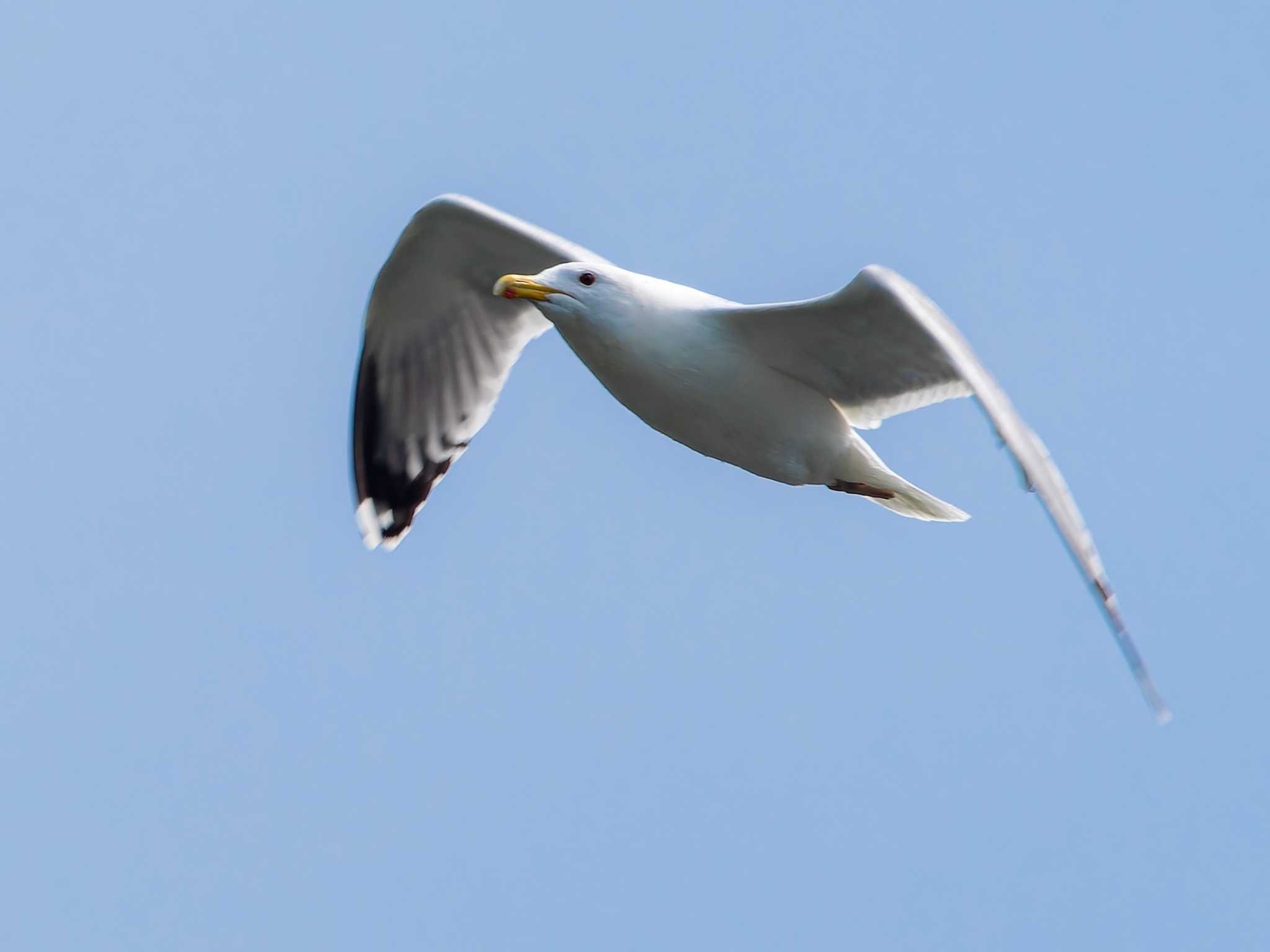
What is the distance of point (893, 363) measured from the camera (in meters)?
6.85

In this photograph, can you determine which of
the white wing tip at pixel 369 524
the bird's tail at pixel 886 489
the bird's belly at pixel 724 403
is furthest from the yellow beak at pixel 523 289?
the white wing tip at pixel 369 524

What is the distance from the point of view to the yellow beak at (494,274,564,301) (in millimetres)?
6652

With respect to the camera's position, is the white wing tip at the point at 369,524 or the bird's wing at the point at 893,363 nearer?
the bird's wing at the point at 893,363

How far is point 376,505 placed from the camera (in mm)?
8820

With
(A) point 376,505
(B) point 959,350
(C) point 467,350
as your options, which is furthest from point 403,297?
(B) point 959,350

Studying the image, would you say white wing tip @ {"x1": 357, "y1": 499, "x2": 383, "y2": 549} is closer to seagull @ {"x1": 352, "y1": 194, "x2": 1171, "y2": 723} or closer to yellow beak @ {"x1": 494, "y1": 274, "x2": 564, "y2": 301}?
seagull @ {"x1": 352, "y1": 194, "x2": 1171, "y2": 723}

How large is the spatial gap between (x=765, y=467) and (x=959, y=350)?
1.31 metres

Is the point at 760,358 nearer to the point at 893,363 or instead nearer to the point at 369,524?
the point at 893,363

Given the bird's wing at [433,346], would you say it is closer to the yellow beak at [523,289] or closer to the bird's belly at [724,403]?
the yellow beak at [523,289]

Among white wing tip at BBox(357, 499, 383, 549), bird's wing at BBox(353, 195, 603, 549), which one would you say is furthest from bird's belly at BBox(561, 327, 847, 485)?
white wing tip at BBox(357, 499, 383, 549)

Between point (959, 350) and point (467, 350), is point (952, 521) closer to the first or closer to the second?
point (959, 350)

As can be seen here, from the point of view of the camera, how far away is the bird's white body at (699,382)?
21.8 feet

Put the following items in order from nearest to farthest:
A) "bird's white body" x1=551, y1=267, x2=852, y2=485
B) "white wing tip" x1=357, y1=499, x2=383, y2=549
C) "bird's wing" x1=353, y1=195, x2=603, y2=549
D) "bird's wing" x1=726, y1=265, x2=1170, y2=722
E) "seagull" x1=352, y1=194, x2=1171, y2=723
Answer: "bird's wing" x1=726, y1=265, x2=1170, y2=722
"seagull" x1=352, y1=194, x2=1171, y2=723
"bird's white body" x1=551, y1=267, x2=852, y2=485
"bird's wing" x1=353, y1=195, x2=603, y2=549
"white wing tip" x1=357, y1=499, x2=383, y2=549

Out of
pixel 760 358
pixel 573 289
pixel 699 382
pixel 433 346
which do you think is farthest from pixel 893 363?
pixel 433 346
